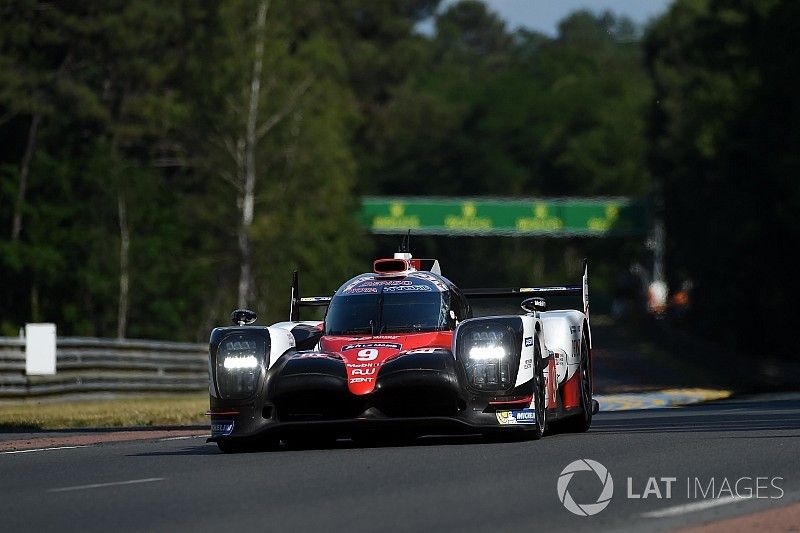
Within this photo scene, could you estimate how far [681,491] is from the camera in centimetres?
1023

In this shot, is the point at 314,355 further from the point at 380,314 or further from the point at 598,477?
the point at 598,477

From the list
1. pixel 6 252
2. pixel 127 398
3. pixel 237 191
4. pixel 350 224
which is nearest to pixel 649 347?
pixel 350 224

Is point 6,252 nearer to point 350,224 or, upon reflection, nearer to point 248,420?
point 350,224

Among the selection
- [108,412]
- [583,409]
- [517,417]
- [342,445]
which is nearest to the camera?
[517,417]

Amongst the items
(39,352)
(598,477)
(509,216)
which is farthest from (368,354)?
(509,216)

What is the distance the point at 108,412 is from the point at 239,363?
10.9 metres

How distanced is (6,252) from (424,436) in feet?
120

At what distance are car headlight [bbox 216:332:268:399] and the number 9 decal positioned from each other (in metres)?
0.72

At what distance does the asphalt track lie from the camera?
9250 millimetres

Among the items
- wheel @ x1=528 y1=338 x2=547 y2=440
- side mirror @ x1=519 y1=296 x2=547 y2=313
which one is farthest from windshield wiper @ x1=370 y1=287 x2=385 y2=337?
wheel @ x1=528 y1=338 x2=547 y2=440

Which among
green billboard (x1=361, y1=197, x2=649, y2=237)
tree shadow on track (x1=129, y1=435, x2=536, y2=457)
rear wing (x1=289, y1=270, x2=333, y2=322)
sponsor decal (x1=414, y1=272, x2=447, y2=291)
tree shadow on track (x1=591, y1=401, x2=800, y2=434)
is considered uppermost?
green billboard (x1=361, y1=197, x2=649, y2=237)

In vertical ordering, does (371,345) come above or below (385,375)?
above

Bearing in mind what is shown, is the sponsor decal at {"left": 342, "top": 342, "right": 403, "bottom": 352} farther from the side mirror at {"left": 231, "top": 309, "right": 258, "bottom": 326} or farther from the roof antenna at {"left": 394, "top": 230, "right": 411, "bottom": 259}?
the roof antenna at {"left": 394, "top": 230, "right": 411, "bottom": 259}

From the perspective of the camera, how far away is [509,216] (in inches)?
3406
